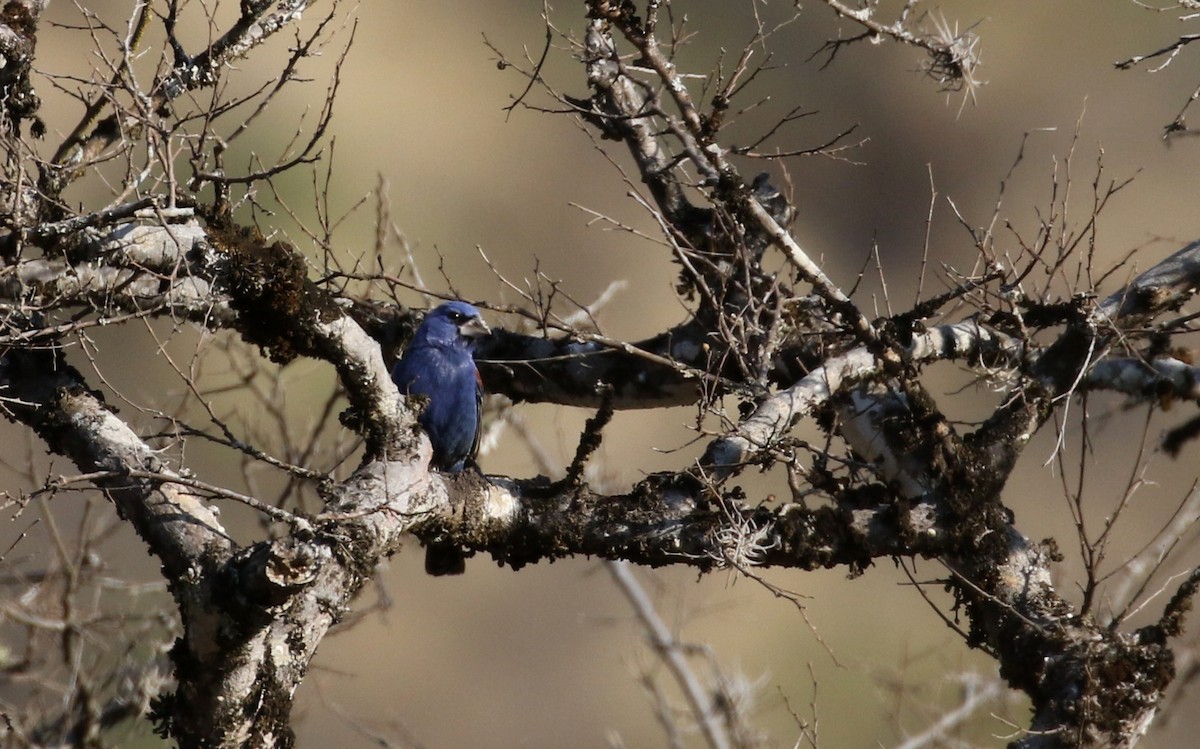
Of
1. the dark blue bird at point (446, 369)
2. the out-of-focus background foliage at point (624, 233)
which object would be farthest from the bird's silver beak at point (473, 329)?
the out-of-focus background foliage at point (624, 233)

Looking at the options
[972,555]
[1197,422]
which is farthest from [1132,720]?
[1197,422]

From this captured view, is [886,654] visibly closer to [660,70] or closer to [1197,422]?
[1197,422]

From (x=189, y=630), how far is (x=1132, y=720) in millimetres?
2806

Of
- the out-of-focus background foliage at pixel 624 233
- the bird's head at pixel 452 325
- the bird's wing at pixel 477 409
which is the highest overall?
the out-of-focus background foliage at pixel 624 233

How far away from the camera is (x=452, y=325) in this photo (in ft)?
17.1

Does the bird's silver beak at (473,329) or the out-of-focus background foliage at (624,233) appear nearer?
the bird's silver beak at (473,329)

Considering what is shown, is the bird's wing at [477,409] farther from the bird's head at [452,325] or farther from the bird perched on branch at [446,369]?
the bird's head at [452,325]

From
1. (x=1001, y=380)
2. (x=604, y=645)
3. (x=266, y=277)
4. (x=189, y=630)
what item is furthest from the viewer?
(x=604, y=645)

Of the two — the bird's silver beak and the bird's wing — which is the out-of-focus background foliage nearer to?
the bird's wing

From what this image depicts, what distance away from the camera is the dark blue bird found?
519cm

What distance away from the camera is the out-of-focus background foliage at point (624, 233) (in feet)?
47.0

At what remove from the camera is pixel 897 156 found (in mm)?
21609

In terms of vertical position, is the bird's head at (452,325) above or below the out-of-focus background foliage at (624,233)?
below

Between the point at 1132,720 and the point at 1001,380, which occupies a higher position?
the point at 1001,380
